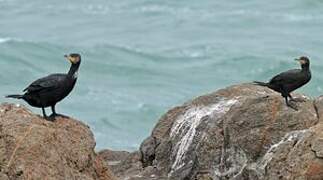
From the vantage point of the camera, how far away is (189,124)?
16766mm

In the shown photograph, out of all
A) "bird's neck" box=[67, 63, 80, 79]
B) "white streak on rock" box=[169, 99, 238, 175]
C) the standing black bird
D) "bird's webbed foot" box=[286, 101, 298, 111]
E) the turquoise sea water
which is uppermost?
"bird's neck" box=[67, 63, 80, 79]

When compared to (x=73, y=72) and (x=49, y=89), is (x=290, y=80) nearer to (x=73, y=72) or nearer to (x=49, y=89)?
(x=73, y=72)

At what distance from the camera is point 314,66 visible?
49594mm

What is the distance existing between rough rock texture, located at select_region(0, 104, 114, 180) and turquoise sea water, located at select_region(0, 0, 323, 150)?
74.0ft

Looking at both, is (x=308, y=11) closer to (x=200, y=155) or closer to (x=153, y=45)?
(x=153, y=45)

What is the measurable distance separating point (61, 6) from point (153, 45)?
39.0 feet

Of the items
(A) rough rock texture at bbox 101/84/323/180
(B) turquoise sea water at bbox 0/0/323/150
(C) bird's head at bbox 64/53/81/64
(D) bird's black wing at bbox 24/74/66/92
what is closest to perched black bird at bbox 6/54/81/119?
(D) bird's black wing at bbox 24/74/66/92

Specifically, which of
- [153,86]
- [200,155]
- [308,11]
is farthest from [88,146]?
[308,11]

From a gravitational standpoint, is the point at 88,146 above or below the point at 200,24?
above

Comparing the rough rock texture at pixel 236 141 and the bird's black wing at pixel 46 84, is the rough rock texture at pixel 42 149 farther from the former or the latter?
the rough rock texture at pixel 236 141

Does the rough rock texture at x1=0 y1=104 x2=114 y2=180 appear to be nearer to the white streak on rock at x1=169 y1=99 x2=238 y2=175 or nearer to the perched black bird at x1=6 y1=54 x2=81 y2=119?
the perched black bird at x1=6 y1=54 x2=81 y2=119

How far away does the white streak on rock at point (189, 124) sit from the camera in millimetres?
16469

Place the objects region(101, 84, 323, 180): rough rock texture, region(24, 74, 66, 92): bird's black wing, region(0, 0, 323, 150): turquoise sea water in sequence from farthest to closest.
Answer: region(0, 0, 323, 150): turquoise sea water
region(24, 74, 66, 92): bird's black wing
region(101, 84, 323, 180): rough rock texture

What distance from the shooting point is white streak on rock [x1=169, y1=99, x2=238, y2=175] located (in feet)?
54.0
